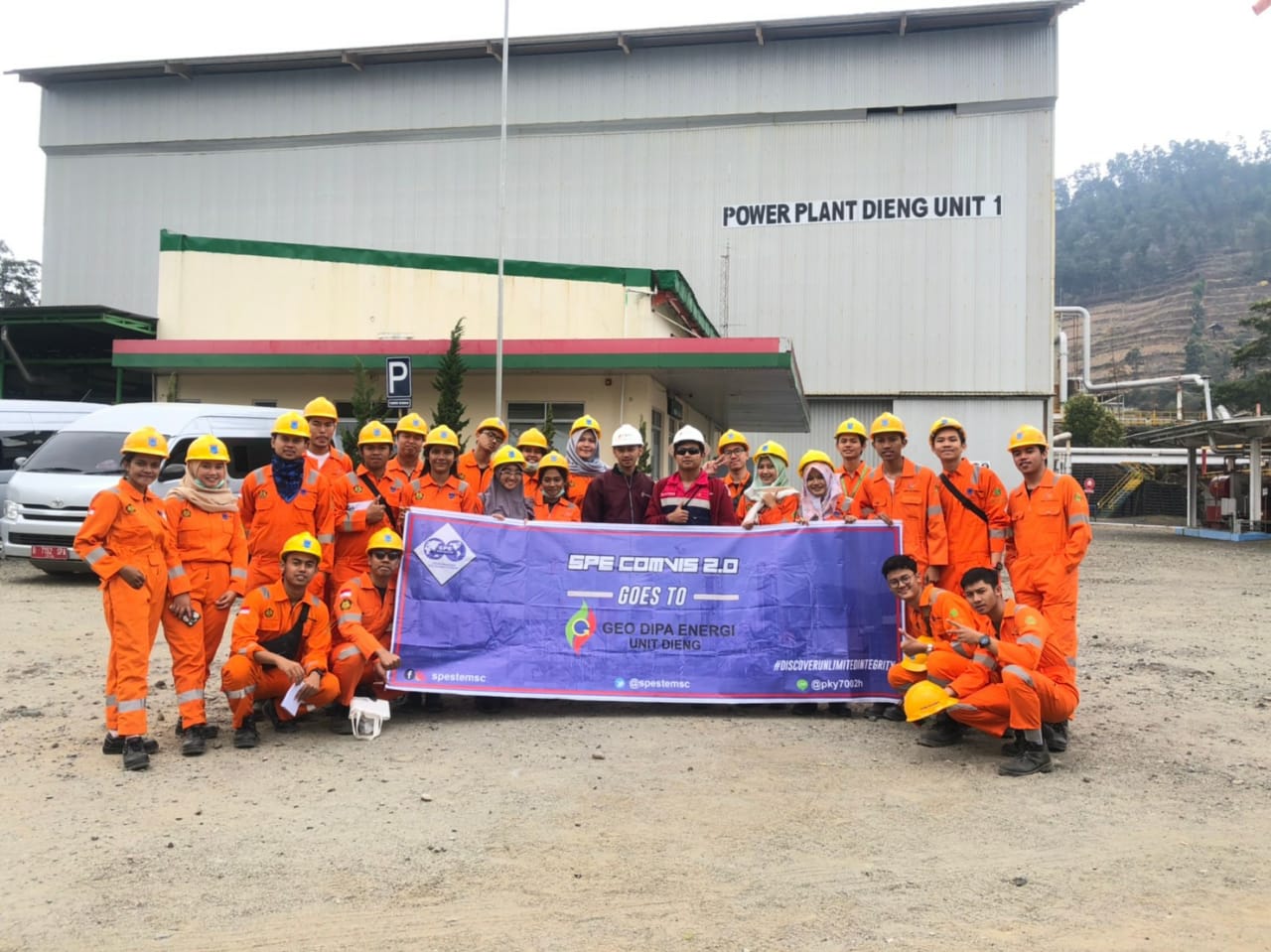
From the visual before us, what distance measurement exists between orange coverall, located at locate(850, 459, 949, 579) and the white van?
346 inches

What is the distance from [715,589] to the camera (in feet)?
20.9

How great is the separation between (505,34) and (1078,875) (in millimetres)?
17447

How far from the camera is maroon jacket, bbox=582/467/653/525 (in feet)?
21.8

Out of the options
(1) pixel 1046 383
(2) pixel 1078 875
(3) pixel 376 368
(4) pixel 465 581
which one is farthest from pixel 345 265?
(1) pixel 1046 383

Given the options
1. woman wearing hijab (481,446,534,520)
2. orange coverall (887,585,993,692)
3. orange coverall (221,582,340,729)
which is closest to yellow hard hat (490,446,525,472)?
woman wearing hijab (481,446,534,520)

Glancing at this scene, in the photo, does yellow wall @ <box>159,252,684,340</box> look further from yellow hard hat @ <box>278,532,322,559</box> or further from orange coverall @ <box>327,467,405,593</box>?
yellow hard hat @ <box>278,532,322,559</box>

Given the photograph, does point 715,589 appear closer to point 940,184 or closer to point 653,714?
point 653,714

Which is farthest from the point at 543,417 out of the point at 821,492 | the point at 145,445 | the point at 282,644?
the point at 145,445

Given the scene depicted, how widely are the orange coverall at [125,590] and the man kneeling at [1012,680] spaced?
4.47m

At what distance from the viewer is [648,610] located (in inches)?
249

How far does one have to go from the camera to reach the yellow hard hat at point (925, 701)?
212 inches

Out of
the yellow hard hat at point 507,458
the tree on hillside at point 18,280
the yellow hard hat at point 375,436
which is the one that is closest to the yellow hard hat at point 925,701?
the yellow hard hat at point 507,458

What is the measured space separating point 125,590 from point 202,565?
532 millimetres

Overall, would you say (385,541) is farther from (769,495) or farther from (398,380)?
(398,380)
